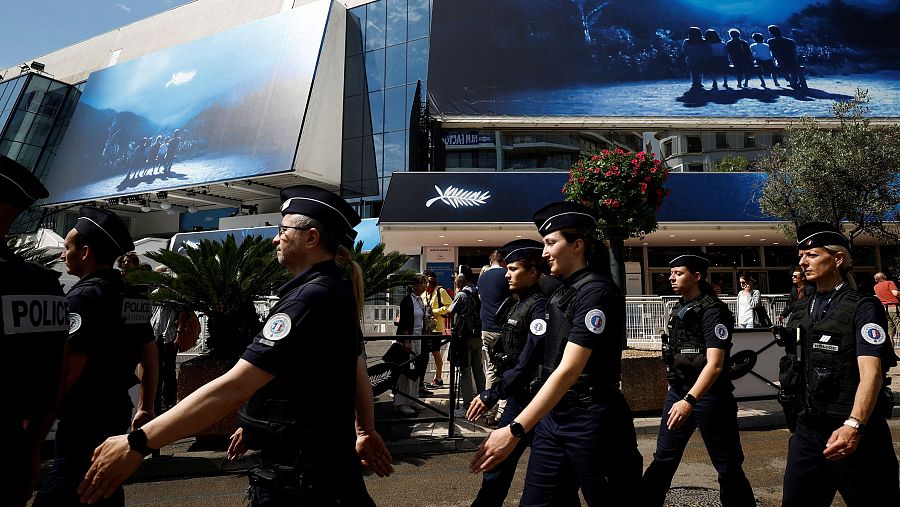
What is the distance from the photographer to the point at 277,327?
187 centimetres

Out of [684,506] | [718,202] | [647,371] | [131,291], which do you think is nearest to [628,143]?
[718,202]

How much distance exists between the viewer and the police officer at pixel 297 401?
1714 millimetres

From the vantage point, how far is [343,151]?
103 ft

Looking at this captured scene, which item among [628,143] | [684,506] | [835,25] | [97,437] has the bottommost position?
[684,506]

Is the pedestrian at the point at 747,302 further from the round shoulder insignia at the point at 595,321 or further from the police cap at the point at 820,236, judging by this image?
the round shoulder insignia at the point at 595,321

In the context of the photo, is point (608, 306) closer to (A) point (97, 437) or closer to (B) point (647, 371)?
(A) point (97, 437)

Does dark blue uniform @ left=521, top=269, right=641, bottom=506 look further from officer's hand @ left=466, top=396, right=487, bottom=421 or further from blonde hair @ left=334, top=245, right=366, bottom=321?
blonde hair @ left=334, top=245, right=366, bottom=321

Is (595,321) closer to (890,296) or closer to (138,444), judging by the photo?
(138,444)

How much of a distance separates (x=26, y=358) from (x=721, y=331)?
388 cm

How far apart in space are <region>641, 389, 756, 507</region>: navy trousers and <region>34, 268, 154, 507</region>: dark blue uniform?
3117 mm

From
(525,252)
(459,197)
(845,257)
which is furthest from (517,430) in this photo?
(459,197)

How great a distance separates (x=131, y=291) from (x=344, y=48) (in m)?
31.6

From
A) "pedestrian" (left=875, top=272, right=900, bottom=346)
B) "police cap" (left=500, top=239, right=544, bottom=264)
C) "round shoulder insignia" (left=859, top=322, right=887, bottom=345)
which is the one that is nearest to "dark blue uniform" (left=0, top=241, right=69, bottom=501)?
"police cap" (left=500, top=239, right=544, bottom=264)

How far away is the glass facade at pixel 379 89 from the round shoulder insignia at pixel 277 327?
1089 inches
